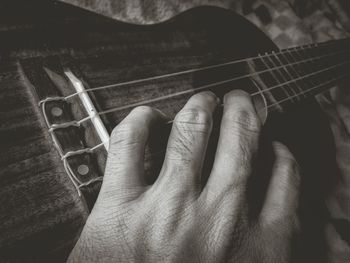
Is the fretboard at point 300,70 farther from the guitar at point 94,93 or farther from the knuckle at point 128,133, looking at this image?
the knuckle at point 128,133

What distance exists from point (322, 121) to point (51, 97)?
111cm

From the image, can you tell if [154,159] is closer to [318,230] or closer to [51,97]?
[51,97]

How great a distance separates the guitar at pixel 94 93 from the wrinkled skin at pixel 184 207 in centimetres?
9

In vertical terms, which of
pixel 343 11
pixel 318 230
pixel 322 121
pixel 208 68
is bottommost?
pixel 318 230

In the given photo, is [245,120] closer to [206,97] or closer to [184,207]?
[206,97]

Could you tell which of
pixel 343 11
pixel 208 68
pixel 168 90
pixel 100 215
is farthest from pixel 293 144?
pixel 343 11

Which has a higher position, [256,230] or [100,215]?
[100,215]

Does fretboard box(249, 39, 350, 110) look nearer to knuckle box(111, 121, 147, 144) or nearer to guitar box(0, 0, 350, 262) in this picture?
guitar box(0, 0, 350, 262)

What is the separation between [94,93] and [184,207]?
0.36 metres

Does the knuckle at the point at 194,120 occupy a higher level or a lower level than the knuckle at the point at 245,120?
higher

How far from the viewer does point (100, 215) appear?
1.50 feet

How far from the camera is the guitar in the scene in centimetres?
50

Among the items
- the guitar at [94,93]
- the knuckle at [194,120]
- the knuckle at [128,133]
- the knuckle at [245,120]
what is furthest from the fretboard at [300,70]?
the knuckle at [128,133]

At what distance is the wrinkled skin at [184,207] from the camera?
1.45ft
